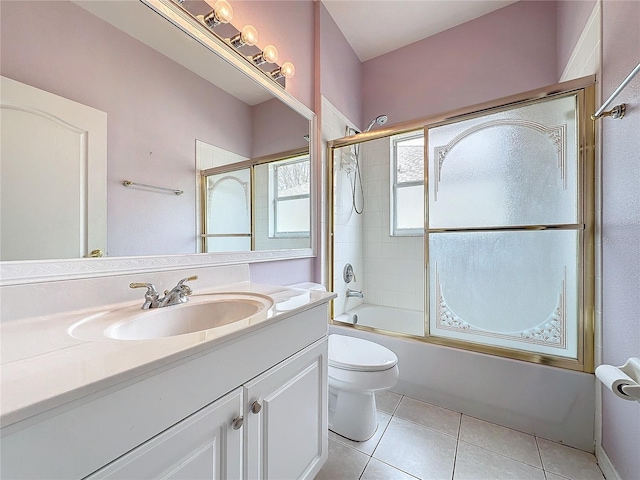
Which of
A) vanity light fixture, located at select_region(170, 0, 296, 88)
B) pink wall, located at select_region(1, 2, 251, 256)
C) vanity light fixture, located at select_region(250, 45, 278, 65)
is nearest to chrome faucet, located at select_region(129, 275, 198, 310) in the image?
pink wall, located at select_region(1, 2, 251, 256)

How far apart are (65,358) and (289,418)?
0.65 meters

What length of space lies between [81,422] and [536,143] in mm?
2022

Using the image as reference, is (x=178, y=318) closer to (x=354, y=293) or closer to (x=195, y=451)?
(x=195, y=451)

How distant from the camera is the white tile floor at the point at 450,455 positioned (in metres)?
1.14

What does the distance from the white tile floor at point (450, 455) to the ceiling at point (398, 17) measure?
8.99ft

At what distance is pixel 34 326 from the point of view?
649 millimetres

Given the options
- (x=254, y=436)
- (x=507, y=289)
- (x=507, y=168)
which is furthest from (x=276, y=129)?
(x=507, y=289)

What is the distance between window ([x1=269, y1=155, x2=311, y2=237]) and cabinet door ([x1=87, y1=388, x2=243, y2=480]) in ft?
3.20

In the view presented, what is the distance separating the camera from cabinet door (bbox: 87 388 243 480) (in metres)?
0.49

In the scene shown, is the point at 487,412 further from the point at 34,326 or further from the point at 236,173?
the point at 34,326

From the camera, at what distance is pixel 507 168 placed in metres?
1.50

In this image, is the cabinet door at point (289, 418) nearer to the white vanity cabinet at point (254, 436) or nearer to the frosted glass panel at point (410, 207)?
the white vanity cabinet at point (254, 436)

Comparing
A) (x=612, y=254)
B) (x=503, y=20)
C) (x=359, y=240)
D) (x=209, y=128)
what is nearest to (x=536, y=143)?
(x=612, y=254)

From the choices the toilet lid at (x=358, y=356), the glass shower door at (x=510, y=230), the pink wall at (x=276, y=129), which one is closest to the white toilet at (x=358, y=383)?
the toilet lid at (x=358, y=356)
